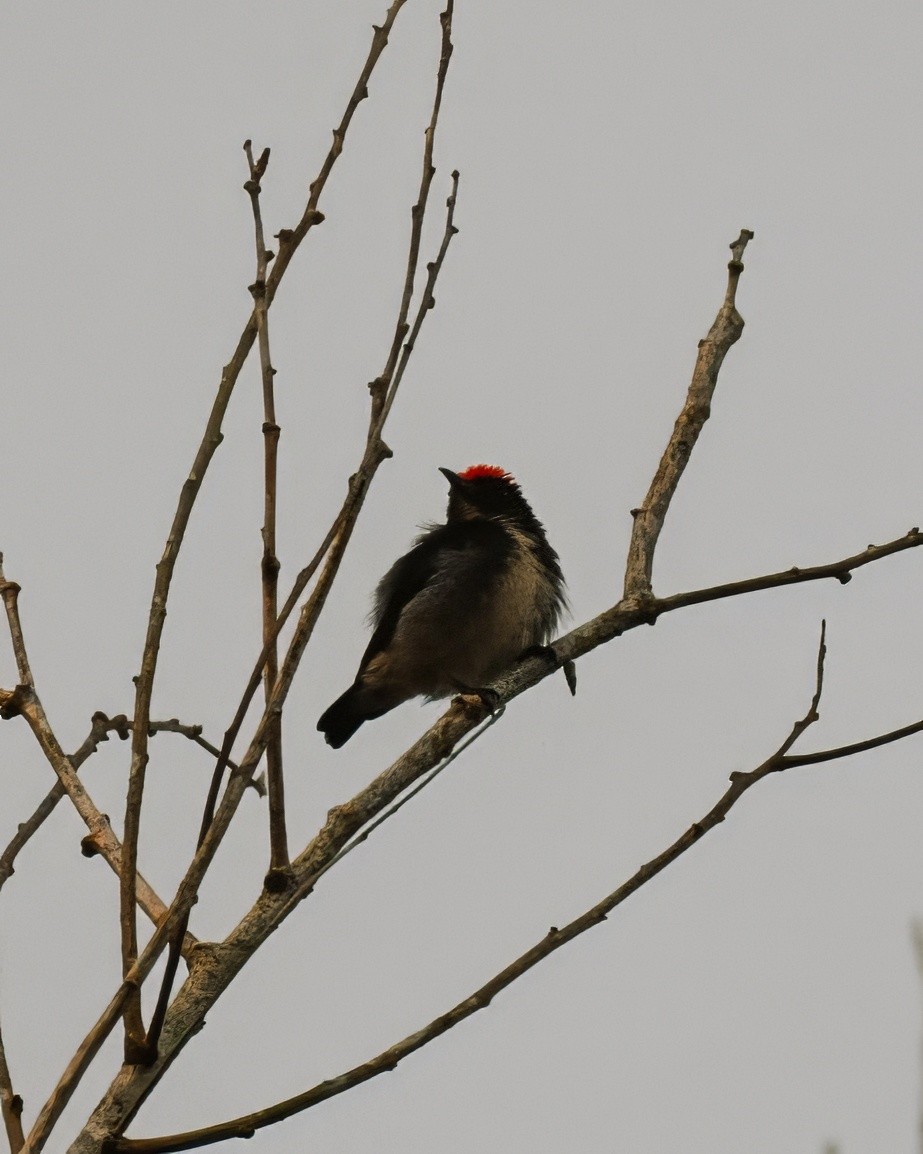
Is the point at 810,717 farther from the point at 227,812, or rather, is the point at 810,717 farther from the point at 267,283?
the point at 267,283

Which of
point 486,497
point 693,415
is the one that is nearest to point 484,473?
point 486,497

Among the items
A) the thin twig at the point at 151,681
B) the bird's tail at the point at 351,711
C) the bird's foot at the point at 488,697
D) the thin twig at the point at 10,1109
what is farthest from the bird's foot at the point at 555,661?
the thin twig at the point at 10,1109

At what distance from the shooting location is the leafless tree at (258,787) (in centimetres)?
214

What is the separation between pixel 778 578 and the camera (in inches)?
124

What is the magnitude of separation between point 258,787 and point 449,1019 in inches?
47.2

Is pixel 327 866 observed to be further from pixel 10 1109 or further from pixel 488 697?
pixel 488 697

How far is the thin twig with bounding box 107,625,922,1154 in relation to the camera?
83.0 inches

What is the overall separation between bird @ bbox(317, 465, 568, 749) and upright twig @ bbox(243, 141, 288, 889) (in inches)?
110

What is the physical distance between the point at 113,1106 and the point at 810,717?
1.48 meters

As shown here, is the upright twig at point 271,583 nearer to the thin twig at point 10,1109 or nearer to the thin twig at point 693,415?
the thin twig at point 10,1109

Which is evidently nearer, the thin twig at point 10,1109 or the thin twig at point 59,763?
the thin twig at point 10,1109

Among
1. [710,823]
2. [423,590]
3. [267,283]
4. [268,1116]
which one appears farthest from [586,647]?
[423,590]

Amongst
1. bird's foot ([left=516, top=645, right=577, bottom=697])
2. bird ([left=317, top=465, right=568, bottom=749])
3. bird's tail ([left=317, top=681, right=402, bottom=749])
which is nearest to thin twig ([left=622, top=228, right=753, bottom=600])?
bird's foot ([left=516, top=645, right=577, bottom=697])

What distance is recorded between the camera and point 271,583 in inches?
101
